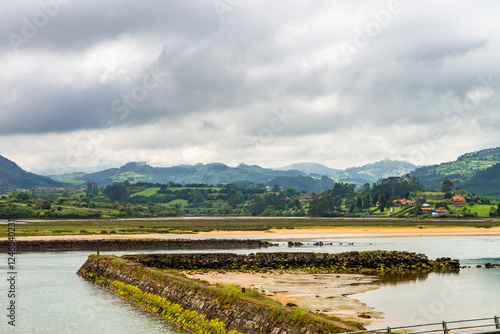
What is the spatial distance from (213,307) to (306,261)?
36423mm

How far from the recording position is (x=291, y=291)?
43281mm

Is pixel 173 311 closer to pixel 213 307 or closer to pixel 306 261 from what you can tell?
pixel 213 307

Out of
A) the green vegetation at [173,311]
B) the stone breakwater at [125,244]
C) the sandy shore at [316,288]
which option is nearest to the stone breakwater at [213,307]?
the green vegetation at [173,311]

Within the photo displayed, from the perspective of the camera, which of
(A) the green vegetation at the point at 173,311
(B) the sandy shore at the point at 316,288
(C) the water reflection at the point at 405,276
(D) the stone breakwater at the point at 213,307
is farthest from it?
(C) the water reflection at the point at 405,276

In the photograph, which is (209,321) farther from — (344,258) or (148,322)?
(344,258)

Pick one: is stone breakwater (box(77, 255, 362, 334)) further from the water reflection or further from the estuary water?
the water reflection

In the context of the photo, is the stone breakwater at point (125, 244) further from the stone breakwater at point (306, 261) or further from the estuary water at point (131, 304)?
the estuary water at point (131, 304)

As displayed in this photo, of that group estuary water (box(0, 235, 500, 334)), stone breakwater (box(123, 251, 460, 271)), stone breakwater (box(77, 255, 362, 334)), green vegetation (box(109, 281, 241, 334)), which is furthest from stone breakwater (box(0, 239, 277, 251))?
green vegetation (box(109, 281, 241, 334))

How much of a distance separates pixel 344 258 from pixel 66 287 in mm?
33442

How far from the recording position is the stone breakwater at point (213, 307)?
24641 millimetres

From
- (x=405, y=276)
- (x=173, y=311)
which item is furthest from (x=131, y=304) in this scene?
(x=405, y=276)

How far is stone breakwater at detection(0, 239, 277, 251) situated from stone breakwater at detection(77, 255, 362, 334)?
158 ft

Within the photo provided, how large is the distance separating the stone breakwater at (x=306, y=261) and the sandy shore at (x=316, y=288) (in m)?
7.34

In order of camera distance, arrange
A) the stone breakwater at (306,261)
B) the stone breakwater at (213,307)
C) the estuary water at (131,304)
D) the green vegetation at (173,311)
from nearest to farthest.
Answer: the stone breakwater at (213,307) < the green vegetation at (173,311) < the estuary water at (131,304) < the stone breakwater at (306,261)
